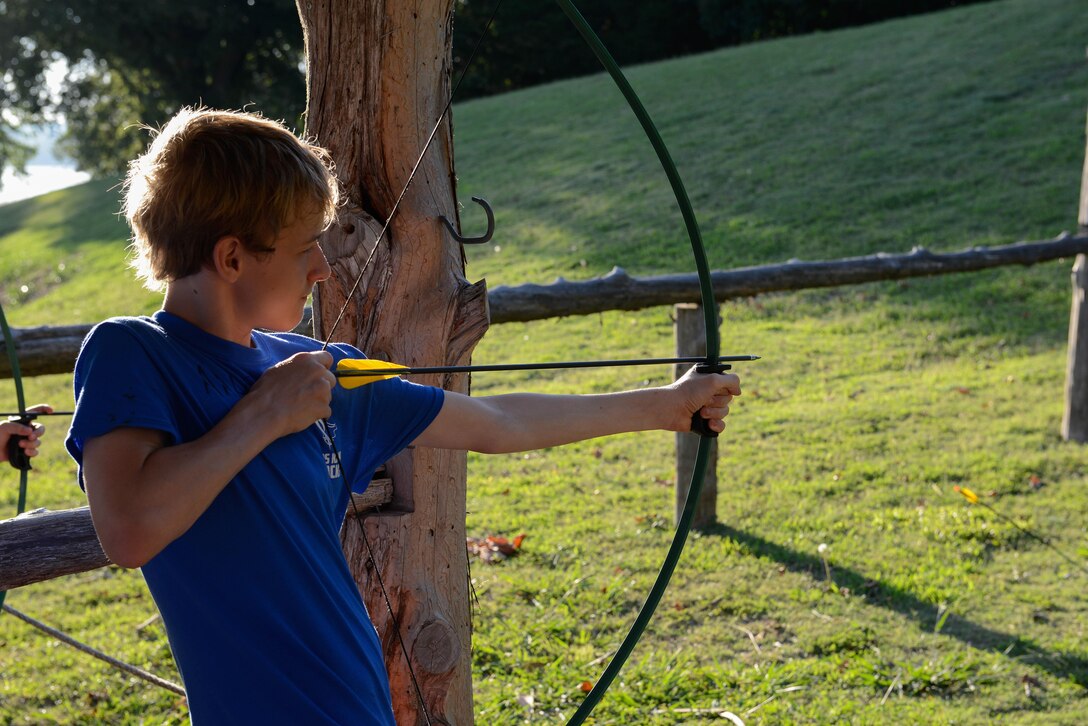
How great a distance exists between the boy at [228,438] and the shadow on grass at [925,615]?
2.70 meters

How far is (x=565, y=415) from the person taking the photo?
5.30ft

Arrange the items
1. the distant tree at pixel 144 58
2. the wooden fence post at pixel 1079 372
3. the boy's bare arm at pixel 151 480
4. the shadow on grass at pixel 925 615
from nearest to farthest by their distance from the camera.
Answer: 1. the boy's bare arm at pixel 151 480
2. the shadow on grass at pixel 925 615
3. the wooden fence post at pixel 1079 372
4. the distant tree at pixel 144 58

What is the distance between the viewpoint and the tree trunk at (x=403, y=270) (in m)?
1.99

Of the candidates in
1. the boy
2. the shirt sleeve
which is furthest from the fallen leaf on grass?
the shirt sleeve

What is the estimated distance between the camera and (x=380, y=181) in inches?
79.4

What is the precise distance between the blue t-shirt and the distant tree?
21508 millimetres

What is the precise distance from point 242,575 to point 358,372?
293mm

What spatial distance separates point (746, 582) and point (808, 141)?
354 inches

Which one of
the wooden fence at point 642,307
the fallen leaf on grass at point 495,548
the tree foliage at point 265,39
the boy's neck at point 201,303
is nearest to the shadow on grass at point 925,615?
the wooden fence at point 642,307

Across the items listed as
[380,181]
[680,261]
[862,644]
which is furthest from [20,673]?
[680,261]

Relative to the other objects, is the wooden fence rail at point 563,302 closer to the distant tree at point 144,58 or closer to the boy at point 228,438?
the boy at point 228,438

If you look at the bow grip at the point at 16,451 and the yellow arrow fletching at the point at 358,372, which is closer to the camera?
the yellow arrow fletching at the point at 358,372

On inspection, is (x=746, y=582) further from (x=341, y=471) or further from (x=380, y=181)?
(x=341, y=471)

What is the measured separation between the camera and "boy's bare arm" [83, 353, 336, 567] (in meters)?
1.10
